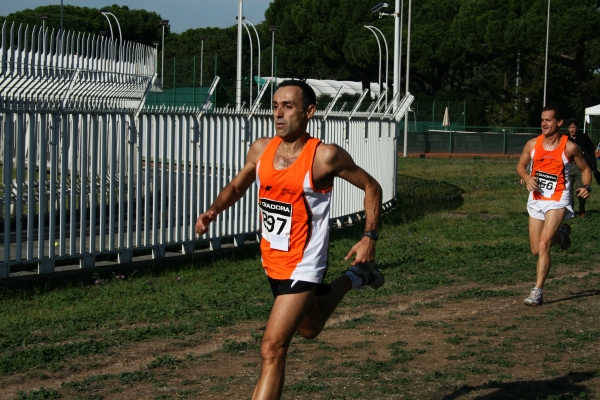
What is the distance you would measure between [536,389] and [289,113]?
8.21 ft

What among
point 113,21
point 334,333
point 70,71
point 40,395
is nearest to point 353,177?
point 40,395

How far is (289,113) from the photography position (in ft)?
15.7

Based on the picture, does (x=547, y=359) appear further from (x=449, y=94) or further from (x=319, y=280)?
(x=449, y=94)

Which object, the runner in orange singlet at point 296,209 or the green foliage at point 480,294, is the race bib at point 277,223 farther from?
the green foliage at point 480,294

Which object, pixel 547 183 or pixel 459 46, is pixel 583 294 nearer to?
pixel 547 183

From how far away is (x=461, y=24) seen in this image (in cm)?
6116

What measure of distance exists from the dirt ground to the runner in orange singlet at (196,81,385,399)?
0.98m

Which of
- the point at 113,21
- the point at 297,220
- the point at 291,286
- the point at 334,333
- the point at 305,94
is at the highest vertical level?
the point at 113,21

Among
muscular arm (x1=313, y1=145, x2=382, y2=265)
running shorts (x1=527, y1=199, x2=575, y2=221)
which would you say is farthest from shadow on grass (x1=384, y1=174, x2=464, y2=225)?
muscular arm (x1=313, y1=145, x2=382, y2=265)

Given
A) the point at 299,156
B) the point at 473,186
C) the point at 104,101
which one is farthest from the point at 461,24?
the point at 299,156

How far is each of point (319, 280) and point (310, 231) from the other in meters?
0.28

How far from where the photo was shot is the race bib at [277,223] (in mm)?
4660

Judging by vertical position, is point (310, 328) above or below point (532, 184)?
below

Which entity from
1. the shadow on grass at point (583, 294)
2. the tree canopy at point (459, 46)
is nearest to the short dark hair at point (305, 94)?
the shadow on grass at point (583, 294)
